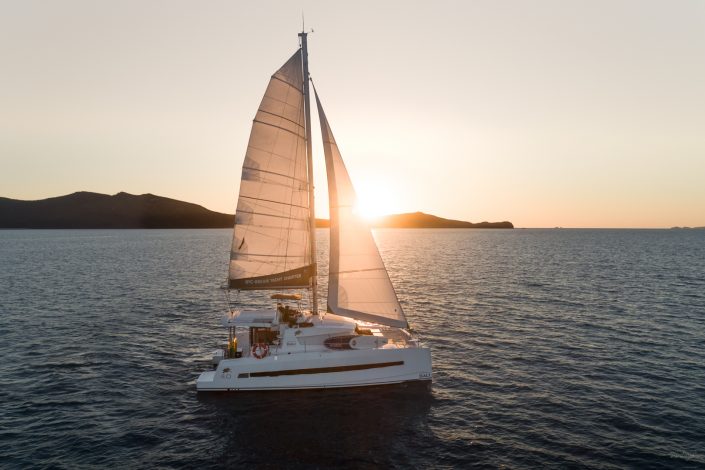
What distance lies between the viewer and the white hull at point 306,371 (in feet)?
80.7

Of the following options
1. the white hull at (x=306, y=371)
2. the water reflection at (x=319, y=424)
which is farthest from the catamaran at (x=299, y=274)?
the water reflection at (x=319, y=424)

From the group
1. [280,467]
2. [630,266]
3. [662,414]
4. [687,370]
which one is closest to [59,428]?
[280,467]

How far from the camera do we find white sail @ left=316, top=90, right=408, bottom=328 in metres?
26.1

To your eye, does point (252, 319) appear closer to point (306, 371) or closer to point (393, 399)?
point (306, 371)

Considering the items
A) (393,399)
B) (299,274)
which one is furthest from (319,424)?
(299,274)

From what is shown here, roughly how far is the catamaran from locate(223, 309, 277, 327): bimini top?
0.19ft

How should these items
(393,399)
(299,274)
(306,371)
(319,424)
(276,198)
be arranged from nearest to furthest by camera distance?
(319,424), (393,399), (306,371), (276,198), (299,274)

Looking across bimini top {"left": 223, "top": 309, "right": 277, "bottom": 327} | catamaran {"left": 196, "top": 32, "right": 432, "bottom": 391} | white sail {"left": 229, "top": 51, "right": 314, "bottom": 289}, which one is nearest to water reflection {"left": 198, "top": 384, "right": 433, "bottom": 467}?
catamaran {"left": 196, "top": 32, "right": 432, "bottom": 391}

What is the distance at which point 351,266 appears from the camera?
86.1 ft

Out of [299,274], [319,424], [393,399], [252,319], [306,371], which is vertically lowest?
[319,424]

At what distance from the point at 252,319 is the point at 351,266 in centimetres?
647

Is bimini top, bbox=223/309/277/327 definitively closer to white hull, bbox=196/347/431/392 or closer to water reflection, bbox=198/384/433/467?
white hull, bbox=196/347/431/392

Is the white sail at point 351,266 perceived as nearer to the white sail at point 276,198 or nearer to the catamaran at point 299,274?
the catamaran at point 299,274

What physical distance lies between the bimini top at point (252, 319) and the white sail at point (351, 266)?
3.53 metres
